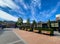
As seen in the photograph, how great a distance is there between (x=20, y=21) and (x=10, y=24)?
2916cm

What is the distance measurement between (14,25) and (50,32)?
106937 mm

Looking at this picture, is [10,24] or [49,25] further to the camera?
[10,24]

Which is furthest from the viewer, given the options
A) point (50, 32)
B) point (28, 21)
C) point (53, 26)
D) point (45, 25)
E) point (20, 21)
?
point (20, 21)

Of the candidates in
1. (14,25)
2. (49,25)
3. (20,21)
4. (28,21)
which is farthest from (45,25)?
(14,25)

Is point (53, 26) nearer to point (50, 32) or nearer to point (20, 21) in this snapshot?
point (50, 32)

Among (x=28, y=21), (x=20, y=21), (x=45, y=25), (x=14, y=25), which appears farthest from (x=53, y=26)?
(x=14, y=25)

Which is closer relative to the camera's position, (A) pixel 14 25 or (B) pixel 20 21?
(B) pixel 20 21

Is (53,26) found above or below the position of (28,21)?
below

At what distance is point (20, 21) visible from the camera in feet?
347

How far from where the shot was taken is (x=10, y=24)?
431 ft

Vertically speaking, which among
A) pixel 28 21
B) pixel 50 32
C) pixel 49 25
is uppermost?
pixel 28 21

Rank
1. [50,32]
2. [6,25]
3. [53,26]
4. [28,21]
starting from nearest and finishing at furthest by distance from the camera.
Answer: [50,32]
[53,26]
[28,21]
[6,25]

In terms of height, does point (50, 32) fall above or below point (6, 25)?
below

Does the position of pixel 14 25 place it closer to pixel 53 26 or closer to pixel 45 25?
pixel 45 25
